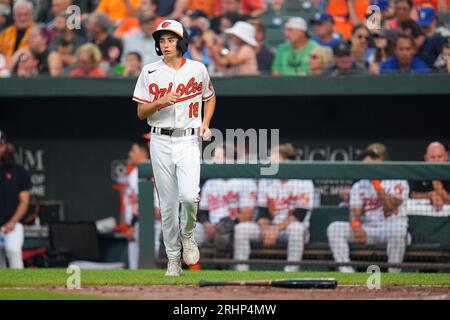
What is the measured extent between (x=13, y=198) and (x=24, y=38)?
7.11ft

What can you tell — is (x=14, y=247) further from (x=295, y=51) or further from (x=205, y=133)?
(x=205, y=133)

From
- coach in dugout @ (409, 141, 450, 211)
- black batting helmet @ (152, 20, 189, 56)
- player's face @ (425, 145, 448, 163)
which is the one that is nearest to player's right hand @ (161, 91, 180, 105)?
black batting helmet @ (152, 20, 189, 56)

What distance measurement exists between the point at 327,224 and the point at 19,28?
16.4 feet

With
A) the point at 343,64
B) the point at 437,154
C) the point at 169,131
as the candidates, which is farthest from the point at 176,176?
the point at 343,64

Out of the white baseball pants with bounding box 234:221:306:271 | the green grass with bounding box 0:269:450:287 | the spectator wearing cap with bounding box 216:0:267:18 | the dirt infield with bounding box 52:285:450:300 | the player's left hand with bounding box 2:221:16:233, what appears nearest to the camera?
→ the dirt infield with bounding box 52:285:450:300

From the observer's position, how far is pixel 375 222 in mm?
9438

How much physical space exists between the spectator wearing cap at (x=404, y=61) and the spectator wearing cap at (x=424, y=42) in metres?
0.06

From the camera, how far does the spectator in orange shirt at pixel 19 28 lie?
12.3 metres

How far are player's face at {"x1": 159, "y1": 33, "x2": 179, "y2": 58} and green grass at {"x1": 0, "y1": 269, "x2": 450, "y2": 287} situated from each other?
1637 millimetres

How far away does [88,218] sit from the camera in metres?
12.8

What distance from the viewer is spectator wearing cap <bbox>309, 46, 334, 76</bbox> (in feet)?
36.9

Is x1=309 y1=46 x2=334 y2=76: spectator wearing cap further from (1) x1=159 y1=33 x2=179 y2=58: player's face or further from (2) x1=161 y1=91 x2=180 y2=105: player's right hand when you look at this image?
(2) x1=161 y1=91 x2=180 y2=105: player's right hand

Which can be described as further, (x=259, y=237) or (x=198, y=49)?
(x=198, y=49)

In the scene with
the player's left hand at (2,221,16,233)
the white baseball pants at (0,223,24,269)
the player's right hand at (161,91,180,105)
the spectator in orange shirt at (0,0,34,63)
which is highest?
the spectator in orange shirt at (0,0,34,63)
